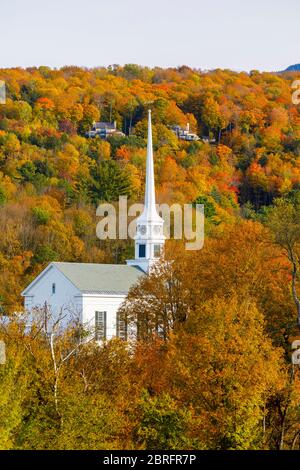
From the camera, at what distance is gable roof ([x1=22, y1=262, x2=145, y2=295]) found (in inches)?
3319

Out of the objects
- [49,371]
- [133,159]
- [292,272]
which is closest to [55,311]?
[292,272]

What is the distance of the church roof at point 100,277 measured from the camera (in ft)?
277

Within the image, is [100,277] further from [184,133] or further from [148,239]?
[184,133]

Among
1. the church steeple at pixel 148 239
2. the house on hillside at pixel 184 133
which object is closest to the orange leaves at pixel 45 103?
the house on hillside at pixel 184 133

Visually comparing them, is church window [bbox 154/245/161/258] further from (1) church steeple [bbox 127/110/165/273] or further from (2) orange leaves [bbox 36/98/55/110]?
(2) orange leaves [bbox 36/98/55/110]

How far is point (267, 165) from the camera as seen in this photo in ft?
554

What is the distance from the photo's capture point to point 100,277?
85938 millimetres

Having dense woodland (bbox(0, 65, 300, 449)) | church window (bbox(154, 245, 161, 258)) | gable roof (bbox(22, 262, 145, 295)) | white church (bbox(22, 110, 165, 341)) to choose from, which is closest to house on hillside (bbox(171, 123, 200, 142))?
dense woodland (bbox(0, 65, 300, 449))

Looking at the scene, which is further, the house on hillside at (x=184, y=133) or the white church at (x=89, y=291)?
the house on hillside at (x=184, y=133)

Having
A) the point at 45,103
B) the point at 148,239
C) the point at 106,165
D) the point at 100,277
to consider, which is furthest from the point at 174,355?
the point at 45,103

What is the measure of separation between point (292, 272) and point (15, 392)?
17.9 metres

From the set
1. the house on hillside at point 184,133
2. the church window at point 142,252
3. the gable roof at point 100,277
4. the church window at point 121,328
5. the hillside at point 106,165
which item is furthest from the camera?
the house on hillside at point 184,133

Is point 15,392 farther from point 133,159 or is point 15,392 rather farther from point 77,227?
point 133,159

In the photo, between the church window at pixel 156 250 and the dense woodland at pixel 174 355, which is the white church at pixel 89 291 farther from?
the dense woodland at pixel 174 355
